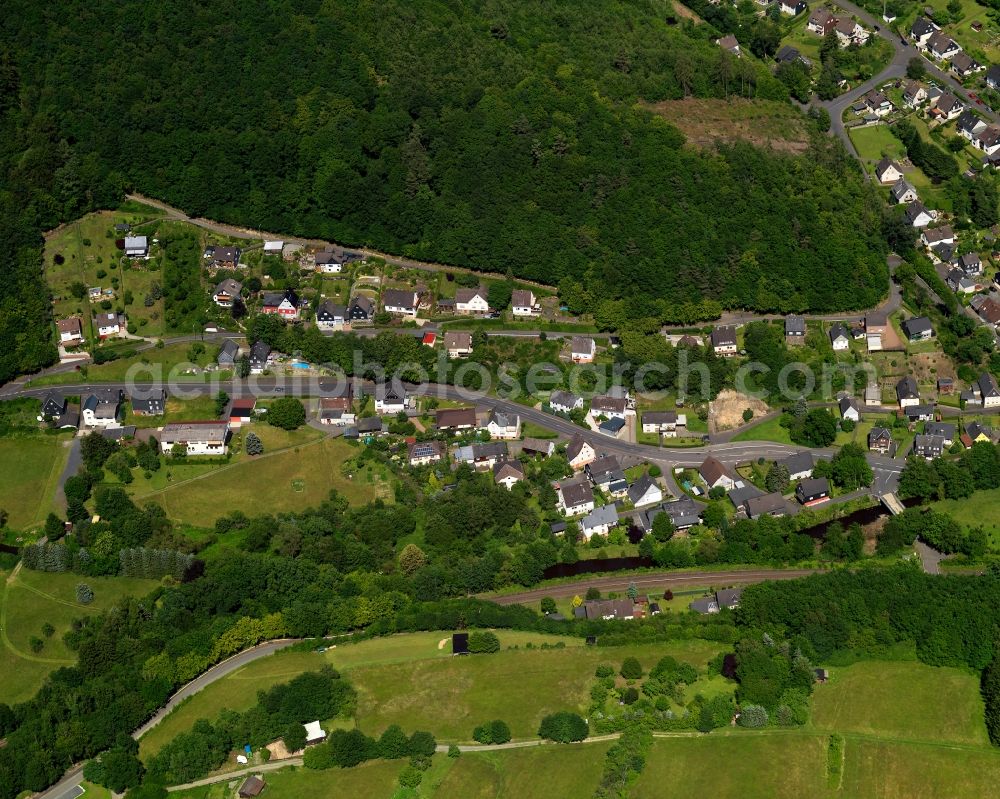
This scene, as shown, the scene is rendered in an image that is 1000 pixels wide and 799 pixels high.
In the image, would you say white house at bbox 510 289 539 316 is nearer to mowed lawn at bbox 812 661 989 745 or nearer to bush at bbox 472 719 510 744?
mowed lawn at bbox 812 661 989 745

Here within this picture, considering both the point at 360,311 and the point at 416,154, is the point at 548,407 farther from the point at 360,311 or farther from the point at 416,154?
the point at 416,154

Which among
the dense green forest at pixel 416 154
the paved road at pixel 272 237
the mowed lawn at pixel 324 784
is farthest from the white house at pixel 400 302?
the mowed lawn at pixel 324 784

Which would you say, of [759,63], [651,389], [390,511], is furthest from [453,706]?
[759,63]

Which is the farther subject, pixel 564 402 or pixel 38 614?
pixel 564 402

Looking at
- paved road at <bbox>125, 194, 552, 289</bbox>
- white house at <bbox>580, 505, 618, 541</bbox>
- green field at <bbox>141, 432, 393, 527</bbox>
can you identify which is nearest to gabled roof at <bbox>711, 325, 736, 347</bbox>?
paved road at <bbox>125, 194, 552, 289</bbox>

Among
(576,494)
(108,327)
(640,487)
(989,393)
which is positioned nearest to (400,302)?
(108,327)

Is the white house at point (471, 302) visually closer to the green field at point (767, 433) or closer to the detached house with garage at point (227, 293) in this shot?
the detached house with garage at point (227, 293)
